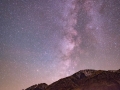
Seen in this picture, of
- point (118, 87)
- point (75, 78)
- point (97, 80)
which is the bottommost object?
point (118, 87)

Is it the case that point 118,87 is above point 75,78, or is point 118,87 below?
below

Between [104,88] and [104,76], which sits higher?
[104,76]

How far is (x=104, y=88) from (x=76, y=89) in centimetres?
2069

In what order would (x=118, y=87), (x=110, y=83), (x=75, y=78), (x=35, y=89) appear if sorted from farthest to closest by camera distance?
(x=35, y=89), (x=75, y=78), (x=110, y=83), (x=118, y=87)

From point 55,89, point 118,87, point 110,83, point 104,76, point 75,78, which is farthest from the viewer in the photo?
point 75,78

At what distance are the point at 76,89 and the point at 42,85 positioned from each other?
Result: 4074 cm

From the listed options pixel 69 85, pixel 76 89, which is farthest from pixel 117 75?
pixel 69 85

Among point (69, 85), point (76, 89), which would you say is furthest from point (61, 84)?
point (76, 89)

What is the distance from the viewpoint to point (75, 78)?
12125 centimetres

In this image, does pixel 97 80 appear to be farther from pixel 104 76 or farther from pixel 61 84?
pixel 61 84

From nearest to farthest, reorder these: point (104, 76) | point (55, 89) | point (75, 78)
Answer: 1. point (104, 76)
2. point (55, 89)
3. point (75, 78)

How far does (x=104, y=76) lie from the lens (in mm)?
95688

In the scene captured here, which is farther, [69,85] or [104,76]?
[69,85]

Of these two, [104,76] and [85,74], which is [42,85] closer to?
[85,74]
